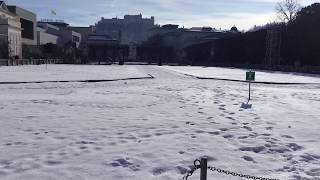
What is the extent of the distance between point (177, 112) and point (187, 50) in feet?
598

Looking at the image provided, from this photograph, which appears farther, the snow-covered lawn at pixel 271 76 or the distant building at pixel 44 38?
the distant building at pixel 44 38

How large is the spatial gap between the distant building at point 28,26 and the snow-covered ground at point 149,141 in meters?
134

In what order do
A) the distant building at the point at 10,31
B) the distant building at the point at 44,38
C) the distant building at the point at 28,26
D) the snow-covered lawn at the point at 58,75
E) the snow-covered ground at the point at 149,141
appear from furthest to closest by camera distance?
the distant building at the point at 44,38, the distant building at the point at 28,26, the distant building at the point at 10,31, the snow-covered lawn at the point at 58,75, the snow-covered ground at the point at 149,141

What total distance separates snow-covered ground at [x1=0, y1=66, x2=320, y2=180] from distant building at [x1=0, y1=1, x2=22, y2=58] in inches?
3726

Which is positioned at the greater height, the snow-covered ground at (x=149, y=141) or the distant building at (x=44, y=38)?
the distant building at (x=44, y=38)

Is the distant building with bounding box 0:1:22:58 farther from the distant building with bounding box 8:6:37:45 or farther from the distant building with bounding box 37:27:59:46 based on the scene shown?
the distant building with bounding box 37:27:59:46

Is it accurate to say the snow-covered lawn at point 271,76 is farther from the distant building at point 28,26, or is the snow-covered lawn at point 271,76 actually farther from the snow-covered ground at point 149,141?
the distant building at point 28,26

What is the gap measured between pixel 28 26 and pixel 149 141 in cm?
15003

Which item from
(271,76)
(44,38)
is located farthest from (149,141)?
(44,38)

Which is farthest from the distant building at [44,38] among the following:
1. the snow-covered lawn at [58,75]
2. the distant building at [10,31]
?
the snow-covered lawn at [58,75]

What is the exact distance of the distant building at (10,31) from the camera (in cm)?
11334

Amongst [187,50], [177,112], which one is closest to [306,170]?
[177,112]

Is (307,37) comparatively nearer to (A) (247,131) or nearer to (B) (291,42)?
(B) (291,42)

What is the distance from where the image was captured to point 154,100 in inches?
880
